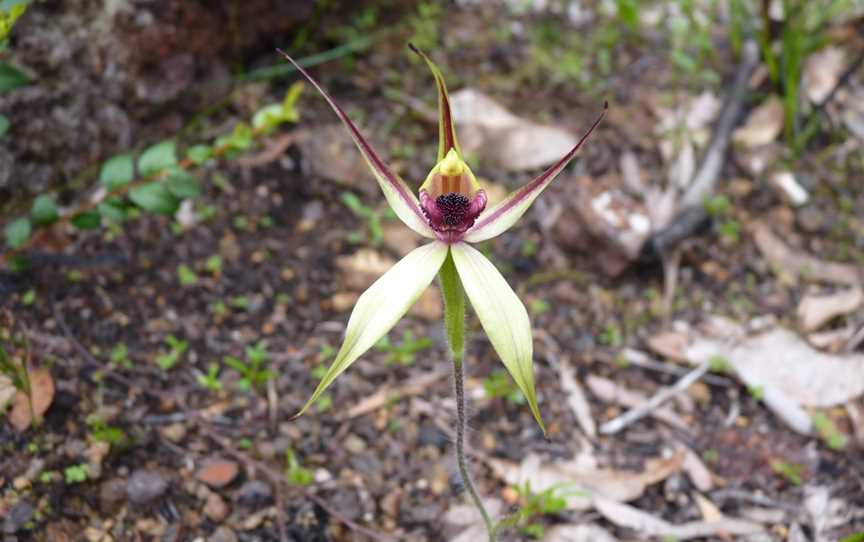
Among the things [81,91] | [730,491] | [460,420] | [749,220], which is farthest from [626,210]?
[81,91]

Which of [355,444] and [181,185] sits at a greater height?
[181,185]

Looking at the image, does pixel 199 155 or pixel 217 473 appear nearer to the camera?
pixel 217 473

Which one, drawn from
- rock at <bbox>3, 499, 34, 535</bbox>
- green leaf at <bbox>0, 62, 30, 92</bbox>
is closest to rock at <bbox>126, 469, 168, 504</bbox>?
rock at <bbox>3, 499, 34, 535</bbox>

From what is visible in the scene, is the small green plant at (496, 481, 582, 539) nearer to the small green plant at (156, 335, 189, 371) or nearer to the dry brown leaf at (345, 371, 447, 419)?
the dry brown leaf at (345, 371, 447, 419)

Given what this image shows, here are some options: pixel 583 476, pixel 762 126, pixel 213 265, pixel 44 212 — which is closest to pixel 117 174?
pixel 44 212

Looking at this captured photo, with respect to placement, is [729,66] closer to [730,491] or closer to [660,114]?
[660,114]

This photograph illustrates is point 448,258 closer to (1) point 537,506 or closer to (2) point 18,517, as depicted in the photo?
(1) point 537,506

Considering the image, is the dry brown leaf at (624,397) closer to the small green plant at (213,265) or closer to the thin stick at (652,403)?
the thin stick at (652,403)
